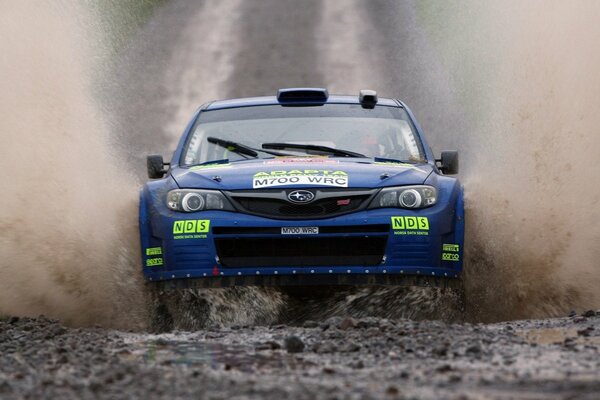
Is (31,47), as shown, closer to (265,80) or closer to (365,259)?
(365,259)

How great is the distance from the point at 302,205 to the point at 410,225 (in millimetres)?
701

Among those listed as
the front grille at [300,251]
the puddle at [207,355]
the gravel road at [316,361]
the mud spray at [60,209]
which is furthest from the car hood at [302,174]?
the puddle at [207,355]

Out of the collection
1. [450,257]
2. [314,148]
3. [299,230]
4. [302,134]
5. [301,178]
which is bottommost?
[450,257]

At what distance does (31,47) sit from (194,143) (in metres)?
5.14

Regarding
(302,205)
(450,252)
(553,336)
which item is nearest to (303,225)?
(302,205)

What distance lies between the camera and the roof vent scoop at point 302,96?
10.4m

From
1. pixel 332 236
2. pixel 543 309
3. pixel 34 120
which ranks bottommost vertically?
pixel 543 309

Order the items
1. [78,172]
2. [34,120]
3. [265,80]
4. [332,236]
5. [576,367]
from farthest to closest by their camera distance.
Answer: [265,80] → [34,120] → [78,172] → [332,236] → [576,367]

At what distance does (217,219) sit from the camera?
28.0 ft

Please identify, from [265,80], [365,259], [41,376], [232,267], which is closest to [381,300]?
[365,259]

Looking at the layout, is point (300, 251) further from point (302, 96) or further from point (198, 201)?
point (302, 96)

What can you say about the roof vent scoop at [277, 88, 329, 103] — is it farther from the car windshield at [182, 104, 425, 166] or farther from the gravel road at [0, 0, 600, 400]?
the gravel road at [0, 0, 600, 400]

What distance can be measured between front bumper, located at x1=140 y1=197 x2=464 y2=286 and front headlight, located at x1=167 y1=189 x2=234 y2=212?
70 millimetres

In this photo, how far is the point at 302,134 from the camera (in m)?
9.94
